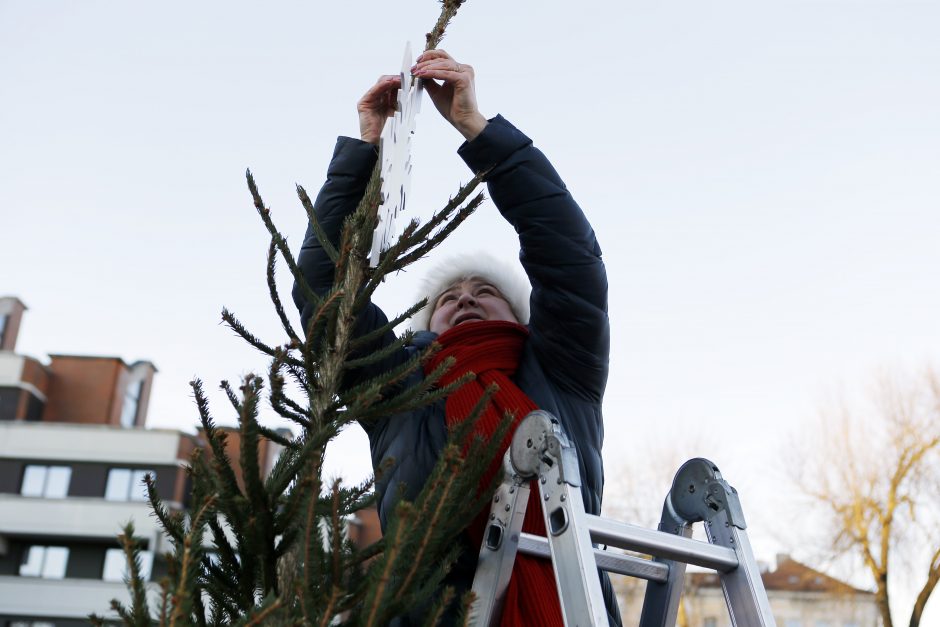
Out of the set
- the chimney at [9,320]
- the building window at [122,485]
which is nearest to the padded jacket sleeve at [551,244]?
the building window at [122,485]

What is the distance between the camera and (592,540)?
6.79ft

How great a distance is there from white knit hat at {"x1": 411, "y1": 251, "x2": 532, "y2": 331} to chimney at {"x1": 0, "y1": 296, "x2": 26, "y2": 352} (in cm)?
3640

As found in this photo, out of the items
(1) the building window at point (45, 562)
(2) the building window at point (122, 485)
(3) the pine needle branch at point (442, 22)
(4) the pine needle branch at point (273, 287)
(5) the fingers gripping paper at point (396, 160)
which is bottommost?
(4) the pine needle branch at point (273, 287)

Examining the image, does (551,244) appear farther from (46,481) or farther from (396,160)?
(46,481)

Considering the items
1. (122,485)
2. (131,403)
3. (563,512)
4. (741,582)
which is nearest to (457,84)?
(563,512)

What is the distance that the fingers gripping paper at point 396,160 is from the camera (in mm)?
2143

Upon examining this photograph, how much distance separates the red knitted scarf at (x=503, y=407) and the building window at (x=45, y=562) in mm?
32899

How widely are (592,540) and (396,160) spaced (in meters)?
1.01

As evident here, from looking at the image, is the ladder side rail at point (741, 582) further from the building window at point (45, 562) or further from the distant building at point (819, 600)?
the building window at point (45, 562)

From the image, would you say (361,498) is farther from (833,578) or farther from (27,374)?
(27,374)

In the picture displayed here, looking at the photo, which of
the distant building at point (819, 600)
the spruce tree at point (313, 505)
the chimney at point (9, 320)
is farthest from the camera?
the chimney at point (9, 320)

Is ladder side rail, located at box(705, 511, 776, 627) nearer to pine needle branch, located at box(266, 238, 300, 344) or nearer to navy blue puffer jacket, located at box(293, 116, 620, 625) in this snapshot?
navy blue puffer jacket, located at box(293, 116, 620, 625)

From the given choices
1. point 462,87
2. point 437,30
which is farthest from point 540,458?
point 437,30

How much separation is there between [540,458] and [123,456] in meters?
33.3
